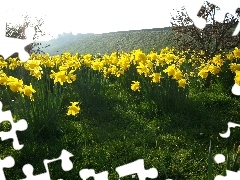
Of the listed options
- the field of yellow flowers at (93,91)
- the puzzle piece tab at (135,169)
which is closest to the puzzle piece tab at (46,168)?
the puzzle piece tab at (135,169)

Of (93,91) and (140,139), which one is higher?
(93,91)

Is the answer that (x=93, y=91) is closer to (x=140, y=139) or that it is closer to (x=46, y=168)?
(x=140, y=139)

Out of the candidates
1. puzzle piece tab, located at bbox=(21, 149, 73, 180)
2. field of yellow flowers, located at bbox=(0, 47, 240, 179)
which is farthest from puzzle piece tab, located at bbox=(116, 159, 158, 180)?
field of yellow flowers, located at bbox=(0, 47, 240, 179)

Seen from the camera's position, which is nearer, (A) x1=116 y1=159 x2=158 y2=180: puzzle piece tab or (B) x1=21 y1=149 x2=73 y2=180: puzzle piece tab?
(A) x1=116 y1=159 x2=158 y2=180: puzzle piece tab

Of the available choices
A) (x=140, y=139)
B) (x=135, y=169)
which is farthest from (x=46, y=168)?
(x=140, y=139)

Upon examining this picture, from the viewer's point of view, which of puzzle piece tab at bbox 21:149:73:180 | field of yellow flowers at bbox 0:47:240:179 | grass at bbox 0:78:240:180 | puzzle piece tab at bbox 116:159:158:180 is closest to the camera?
puzzle piece tab at bbox 116:159:158:180

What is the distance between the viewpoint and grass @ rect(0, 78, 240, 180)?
4211 millimetres

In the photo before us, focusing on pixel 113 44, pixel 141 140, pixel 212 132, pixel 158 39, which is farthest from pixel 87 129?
pixel 113 44

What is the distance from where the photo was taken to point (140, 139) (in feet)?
15.9

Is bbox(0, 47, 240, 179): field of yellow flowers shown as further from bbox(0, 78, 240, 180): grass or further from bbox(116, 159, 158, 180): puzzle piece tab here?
bbox(116, 159, 158, 180): puzzle piece tab

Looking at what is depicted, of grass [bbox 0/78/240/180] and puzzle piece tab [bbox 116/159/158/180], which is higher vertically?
puzzle piece tab [bbox 116/159/158/180]

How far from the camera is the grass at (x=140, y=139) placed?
4211 mm

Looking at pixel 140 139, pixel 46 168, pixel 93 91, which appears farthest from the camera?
pixel 93 91

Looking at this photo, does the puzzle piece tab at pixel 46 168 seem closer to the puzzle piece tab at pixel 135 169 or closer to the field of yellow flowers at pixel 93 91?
the puzzle piece tab at pixel 135 169
